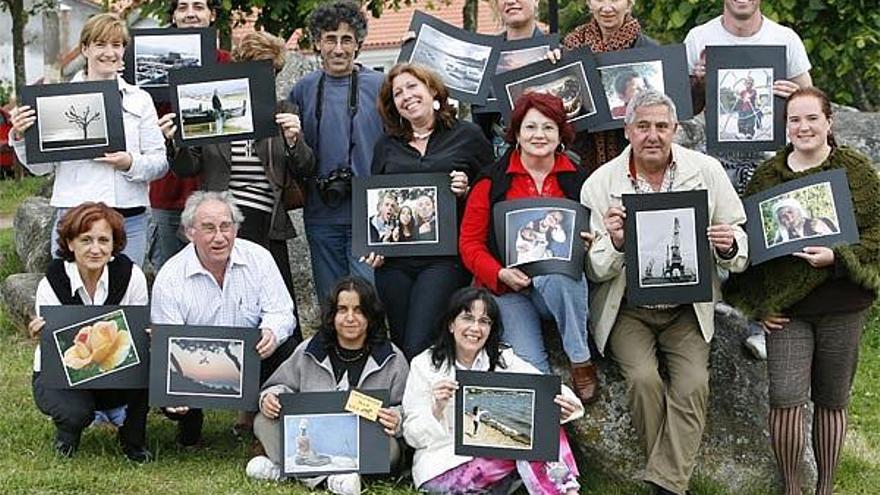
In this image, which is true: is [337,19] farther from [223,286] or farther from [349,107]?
[223,286]

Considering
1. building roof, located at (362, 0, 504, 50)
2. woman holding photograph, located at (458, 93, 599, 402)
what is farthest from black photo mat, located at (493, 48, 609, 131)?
building roof, located at (362, 0, 504, 50)

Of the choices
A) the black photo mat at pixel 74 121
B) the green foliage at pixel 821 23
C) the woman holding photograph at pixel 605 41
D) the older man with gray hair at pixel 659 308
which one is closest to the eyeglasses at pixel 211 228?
the black photo mat at pixel 74 121

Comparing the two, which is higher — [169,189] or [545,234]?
[169,189]

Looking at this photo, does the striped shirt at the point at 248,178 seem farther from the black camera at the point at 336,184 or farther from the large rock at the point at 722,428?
the large rock at the point at 722,428

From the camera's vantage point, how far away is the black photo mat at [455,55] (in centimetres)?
746

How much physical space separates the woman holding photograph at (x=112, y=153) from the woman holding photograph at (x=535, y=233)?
1.77 m

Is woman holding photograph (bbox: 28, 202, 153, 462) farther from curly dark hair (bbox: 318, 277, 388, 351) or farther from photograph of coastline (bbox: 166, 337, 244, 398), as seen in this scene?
curly dark hair (bbox: 318, 277, 388, 351)

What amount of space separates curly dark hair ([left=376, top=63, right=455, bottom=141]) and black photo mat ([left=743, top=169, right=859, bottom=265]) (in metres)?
1.71

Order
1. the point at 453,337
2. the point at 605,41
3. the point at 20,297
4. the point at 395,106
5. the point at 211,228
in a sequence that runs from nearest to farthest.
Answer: the point at 453,337 < the point at 211,228 < the point at 395,106 < the point at 605,41 < the point at 20,297

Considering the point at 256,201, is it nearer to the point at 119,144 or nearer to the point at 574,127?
the point at 119,144

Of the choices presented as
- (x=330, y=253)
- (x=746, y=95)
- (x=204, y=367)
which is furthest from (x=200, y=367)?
(x=746, y=95)

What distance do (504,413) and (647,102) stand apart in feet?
5.35

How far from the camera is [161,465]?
707 centimetres

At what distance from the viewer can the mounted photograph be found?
664cm
